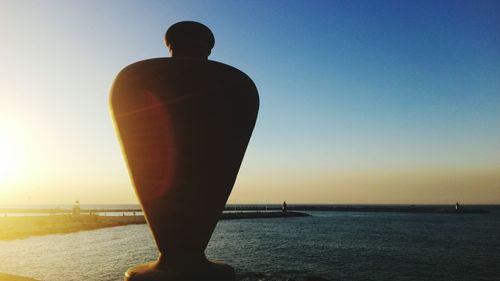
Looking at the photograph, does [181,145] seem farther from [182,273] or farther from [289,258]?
[289,258]

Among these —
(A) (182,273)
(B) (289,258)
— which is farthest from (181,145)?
(B) (289,258)

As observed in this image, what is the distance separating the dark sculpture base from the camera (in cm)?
196

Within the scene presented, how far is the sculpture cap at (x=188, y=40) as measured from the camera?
222 centimetres

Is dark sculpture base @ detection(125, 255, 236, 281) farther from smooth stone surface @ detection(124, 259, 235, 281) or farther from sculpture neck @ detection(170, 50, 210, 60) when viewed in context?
sculpture neck @ detection(170, 50, 210, 60)

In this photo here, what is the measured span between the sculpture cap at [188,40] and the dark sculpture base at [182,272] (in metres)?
1.30

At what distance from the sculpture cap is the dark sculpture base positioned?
51.2 inches

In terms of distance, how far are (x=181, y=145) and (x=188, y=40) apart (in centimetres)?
71

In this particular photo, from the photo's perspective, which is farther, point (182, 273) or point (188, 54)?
point (188, 54)

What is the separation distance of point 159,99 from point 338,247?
31.3 m

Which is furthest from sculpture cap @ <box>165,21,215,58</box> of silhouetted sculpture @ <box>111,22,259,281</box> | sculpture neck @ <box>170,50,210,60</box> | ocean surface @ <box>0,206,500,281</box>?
ocean surface @ <box>0,206,500,281</box>

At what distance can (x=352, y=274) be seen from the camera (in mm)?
19625

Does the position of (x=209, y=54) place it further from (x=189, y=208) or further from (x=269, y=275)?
(x=269, y=275)

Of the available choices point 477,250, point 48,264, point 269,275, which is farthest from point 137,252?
point 477,250

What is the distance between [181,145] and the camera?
197 centimetres
